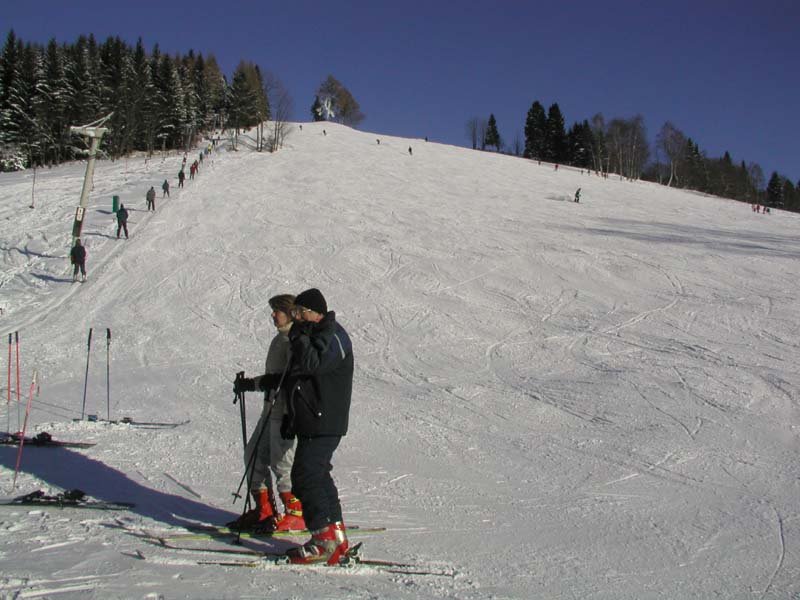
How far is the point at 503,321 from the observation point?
13727mm

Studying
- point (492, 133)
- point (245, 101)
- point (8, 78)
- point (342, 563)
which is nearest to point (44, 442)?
point (342, 563)

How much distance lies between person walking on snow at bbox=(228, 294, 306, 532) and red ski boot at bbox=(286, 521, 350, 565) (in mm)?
442

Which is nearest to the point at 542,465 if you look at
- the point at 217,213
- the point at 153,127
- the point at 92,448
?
the point at 92,448

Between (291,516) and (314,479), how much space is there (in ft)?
2.66

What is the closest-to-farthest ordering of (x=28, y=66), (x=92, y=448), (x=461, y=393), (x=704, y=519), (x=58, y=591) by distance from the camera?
(x=58, y=591) → (x=704, y=519) → (x=92, y=448) → (x=461, y=393) → (x=28, y=66)

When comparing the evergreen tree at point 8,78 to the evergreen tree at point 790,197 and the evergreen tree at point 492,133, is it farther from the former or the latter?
the evergreen tree at point 790,197

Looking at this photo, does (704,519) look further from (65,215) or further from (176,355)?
(65,215)

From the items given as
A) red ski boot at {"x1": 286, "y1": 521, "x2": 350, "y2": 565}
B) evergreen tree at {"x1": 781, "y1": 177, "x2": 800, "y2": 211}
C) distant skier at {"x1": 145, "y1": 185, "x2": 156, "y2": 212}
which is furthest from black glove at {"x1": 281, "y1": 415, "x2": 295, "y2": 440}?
evergreen tree at {"x1": 781, "y1": 177, "x2": 800, "y2": 211}

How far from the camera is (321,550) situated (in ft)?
12.2

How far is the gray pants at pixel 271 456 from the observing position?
417cm

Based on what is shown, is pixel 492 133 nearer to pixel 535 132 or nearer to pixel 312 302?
pixel 535 132

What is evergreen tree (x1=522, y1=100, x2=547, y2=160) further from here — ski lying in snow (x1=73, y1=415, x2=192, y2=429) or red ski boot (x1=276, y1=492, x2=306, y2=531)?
red ski boot (x1=276, y1=492, x2=306, y2=531)

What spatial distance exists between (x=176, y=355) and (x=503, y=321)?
6823 mm

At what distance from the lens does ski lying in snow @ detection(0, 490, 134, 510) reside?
4426 millimetres
